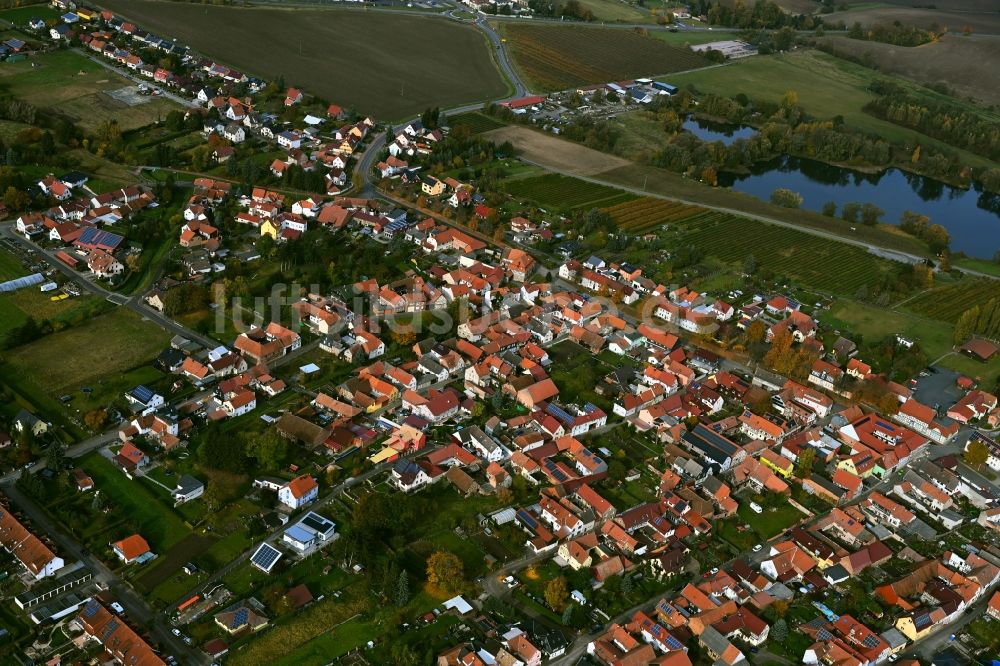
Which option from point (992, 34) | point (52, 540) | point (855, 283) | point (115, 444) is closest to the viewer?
point (52, 540)

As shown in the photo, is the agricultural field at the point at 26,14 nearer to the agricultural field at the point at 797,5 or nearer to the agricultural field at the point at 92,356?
the agricultural field at the point at 92,356

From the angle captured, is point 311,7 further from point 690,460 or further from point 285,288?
point 690,460

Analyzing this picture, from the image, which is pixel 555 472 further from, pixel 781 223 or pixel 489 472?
pixel 781 223

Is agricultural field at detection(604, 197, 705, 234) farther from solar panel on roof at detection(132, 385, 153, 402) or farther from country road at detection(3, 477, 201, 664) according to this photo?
country road at detection(3, 477, 201, 664)

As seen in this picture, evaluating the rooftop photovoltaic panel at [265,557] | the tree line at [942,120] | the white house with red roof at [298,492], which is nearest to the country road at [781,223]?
the tree line at [942,120]

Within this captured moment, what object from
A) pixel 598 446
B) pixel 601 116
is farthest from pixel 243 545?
pixel 601 116

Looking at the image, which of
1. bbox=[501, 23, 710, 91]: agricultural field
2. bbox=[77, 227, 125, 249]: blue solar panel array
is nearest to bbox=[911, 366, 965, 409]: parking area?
bbox=[77, 227, 125, 249]: blue solar panel array
